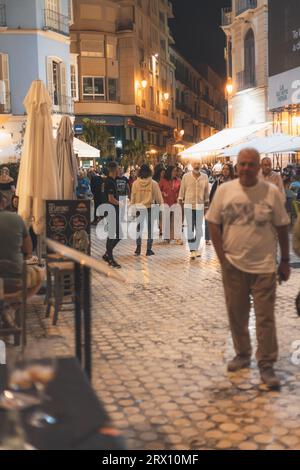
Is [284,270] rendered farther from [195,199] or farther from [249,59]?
[249,59]

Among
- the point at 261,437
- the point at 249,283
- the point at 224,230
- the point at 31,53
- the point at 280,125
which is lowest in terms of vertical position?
the point at 261,437

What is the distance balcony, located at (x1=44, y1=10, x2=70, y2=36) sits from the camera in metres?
29.2

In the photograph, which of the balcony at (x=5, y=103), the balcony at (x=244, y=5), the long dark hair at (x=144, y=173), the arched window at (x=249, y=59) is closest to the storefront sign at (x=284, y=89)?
the arched window at (x=249, y=59)

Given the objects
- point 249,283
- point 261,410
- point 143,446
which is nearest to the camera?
point 143,446

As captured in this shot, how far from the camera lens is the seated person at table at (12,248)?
5625 millimetres

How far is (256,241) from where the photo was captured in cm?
507

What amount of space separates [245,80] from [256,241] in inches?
1128

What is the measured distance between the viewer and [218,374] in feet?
17.6

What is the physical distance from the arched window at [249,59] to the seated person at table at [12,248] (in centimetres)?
2733

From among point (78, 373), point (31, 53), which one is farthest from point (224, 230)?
point (31, 53)

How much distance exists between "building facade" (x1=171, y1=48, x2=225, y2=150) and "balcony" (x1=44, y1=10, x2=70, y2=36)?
2334 cm

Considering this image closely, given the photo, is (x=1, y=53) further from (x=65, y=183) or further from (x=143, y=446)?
(x=143, y=446)

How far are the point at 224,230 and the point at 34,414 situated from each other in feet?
10.9

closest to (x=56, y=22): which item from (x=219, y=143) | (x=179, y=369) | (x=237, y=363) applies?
(x=219, y=143)
